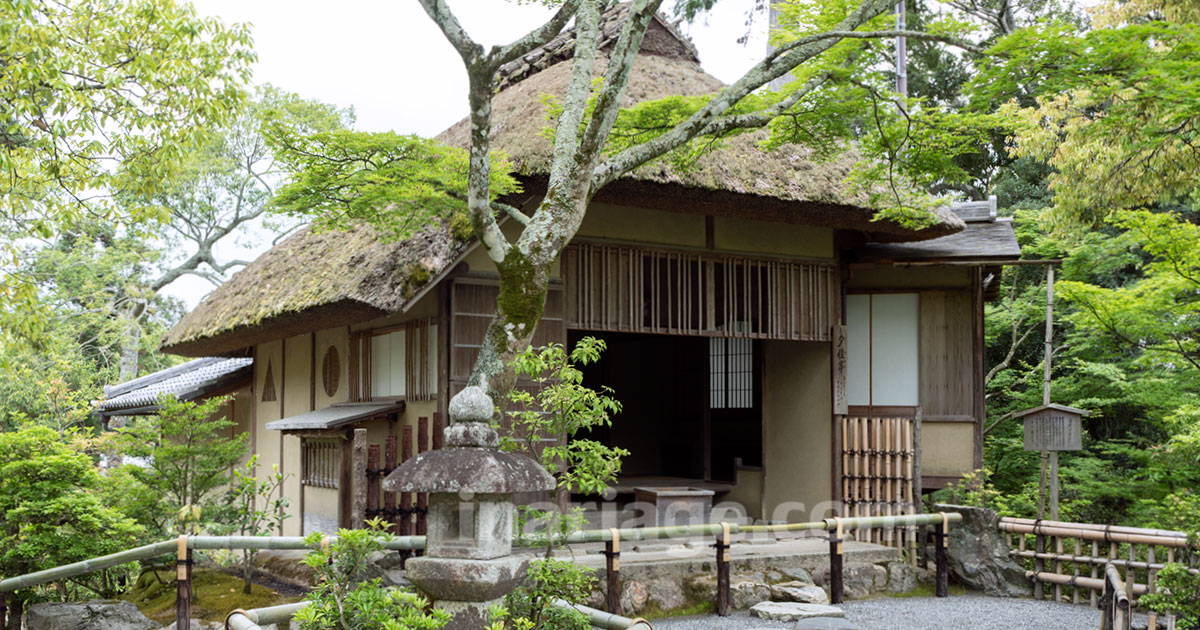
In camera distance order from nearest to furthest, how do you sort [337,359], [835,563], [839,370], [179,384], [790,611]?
[790,611]
[835,563]
[839,370]
[337,359]
[179,384]

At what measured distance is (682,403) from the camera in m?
13.3

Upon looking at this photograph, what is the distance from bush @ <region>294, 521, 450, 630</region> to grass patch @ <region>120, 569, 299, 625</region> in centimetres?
329

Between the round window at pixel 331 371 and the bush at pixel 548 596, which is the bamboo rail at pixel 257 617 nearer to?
the bush at pixel 548 596

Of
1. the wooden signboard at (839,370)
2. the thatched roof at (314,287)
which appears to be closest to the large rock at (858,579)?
the wooden signboard at (839,370)

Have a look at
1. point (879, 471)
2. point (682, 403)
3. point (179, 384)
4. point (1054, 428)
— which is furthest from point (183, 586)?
point (179, 384)

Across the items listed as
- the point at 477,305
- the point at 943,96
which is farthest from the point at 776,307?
the point at 943,96

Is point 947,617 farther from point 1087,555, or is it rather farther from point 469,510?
point 469,510

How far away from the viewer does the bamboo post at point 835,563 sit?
829cm

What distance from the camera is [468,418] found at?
5230 mm

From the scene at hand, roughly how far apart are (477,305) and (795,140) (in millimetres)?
2872

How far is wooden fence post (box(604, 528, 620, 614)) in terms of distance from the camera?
727cm

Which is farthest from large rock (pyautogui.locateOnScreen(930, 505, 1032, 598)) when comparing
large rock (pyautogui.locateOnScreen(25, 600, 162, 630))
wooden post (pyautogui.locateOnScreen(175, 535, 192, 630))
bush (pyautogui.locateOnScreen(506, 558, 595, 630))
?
large rock (pyautogui.locateOnScreen(25, 600, 162, 630))

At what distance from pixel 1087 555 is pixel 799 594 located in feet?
8.79

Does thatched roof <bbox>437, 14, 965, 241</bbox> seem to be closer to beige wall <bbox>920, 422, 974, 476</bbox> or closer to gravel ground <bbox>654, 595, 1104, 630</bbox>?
beige wall <bbox>920, 422, 974, 476</bbox>
